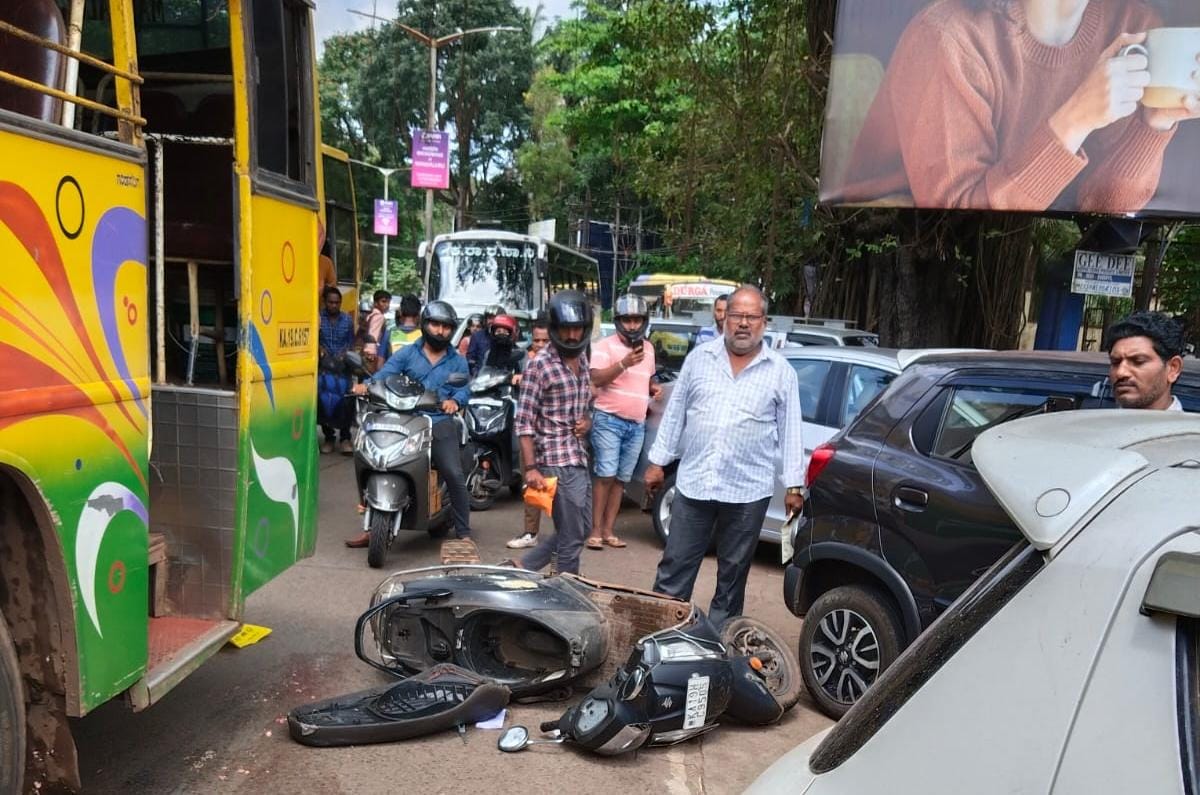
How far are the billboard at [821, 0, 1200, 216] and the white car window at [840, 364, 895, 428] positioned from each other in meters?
4.00

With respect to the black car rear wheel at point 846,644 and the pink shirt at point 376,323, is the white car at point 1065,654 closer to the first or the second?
the black car rear wheel at point 846,644

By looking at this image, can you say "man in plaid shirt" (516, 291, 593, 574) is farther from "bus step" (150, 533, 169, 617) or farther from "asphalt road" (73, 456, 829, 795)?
"bus step" (150, 533, 169, 617)

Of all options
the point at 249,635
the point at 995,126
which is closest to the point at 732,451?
the point at 249,635

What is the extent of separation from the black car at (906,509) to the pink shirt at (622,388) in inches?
99.4

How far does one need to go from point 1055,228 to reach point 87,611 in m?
14.9

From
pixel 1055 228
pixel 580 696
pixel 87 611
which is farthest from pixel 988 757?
pixel 1055 228

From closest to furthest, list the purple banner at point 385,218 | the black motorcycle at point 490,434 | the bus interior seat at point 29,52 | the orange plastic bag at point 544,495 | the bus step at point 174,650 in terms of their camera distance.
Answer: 1. the bus interior seat at point 29,52
2. the bus step at point 174,650
3. the orange plastic bag at point 544,495
4. the black motorcycle at point 490,434
5. the purple banner at point 385,218

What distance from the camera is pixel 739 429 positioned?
4312 mm

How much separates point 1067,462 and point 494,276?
15018 mm

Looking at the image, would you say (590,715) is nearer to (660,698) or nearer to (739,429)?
(660,698)

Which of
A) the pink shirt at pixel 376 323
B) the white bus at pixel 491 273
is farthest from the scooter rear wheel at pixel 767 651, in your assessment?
the white bus at pixel 491 273

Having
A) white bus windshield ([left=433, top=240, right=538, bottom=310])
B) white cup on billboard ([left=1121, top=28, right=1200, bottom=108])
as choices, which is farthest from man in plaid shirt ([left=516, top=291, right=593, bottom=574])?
white bus windshield ([left=433, top=240, right=538, bottom=310])

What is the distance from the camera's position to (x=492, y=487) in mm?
8391

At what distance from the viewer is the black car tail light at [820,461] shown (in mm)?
4270
